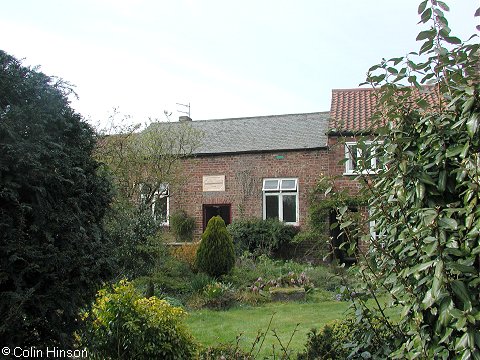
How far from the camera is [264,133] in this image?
2150 centimetres

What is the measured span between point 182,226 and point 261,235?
3.70 meters

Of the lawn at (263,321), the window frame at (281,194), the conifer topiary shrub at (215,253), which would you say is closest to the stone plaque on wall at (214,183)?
the window frame at (281,194)

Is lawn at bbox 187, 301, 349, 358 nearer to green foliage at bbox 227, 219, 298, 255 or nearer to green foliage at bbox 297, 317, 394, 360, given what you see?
green foliage at bbox 297, 317, 394, 360

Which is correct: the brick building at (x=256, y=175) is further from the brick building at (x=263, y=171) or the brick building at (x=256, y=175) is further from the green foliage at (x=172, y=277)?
the green foliage at (x=172, y=277)

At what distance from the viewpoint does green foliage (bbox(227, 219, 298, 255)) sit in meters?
18.1

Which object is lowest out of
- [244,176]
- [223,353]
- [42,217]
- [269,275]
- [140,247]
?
[269,275]

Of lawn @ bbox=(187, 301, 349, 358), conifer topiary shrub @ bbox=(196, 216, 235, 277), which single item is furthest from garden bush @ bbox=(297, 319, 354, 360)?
conifer topiary shrub @ bbox=(196, 216, 235, 277)

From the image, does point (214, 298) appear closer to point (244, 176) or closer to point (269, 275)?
point (269, 275)

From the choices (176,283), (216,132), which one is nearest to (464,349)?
(176,283)

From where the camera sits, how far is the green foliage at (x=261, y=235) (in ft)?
59.3

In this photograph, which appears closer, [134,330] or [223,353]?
[134,330]

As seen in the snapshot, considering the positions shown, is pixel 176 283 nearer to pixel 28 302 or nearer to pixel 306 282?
pixel 306 282

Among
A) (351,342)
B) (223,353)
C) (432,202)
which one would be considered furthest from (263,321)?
(432,202)

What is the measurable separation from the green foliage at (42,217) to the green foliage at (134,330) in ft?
2.70
